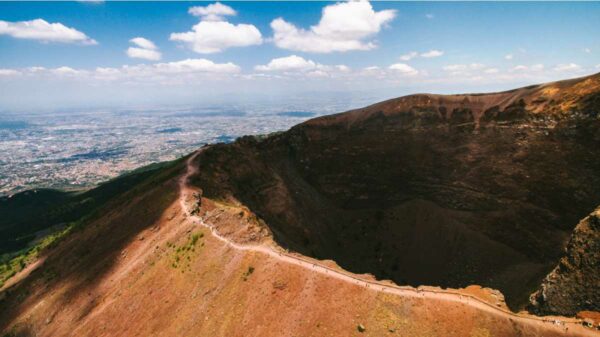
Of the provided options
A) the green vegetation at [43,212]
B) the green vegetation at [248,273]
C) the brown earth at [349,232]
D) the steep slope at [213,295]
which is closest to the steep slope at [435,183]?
the brown earth at [349,232]

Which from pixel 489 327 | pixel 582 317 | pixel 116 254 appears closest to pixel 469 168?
pixel 582 317

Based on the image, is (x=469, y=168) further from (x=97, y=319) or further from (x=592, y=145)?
(x=97, y=319)

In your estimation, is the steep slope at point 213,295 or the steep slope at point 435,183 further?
the steep slope at point 435,183

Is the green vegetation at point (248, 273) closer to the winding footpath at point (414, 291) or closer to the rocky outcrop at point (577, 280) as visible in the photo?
the winding footpath at point (414, 291)

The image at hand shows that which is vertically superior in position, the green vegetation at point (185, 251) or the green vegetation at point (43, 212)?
the green vegetation at point (185, 251)

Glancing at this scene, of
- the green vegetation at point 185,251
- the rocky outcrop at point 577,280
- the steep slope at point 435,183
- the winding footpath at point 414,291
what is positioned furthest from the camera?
the steep slope at point 435,183

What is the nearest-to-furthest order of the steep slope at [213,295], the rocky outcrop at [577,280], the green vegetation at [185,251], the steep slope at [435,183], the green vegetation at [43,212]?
the steep slope at [213,295]
the rocky outcrop at [577,280]
the green vegetation at [185,251]
the steep slope at [435,183]
the green vegetation at [43,212]

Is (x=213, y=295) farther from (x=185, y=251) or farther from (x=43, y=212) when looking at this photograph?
(x=43, y=212)

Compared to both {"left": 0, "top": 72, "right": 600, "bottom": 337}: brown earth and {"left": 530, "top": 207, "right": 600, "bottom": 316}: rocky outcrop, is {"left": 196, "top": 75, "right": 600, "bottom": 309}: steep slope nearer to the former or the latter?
{"left": 0, "top": 72, "right": 600, "bottom": 337}: brown earth
